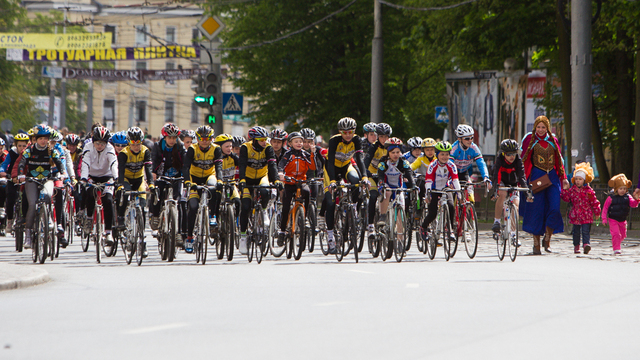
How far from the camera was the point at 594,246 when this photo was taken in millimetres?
16312

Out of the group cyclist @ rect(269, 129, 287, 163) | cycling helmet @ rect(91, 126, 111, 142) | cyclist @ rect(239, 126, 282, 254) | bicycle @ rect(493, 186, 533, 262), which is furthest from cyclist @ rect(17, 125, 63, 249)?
bicycle @ rect(493, 186, 533, 262)

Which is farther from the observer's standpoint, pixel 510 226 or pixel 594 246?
pixel 594 246

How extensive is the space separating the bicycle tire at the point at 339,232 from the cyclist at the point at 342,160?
77 mm

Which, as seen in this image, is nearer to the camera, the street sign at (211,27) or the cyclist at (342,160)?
the cyclist at (342,160)

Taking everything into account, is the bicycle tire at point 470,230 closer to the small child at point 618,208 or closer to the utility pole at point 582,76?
the small child at point 618,208

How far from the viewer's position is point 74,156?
682 inches

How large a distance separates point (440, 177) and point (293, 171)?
1.96 meters

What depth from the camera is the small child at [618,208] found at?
47.9 ft

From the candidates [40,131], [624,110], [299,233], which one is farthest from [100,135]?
[624,110]

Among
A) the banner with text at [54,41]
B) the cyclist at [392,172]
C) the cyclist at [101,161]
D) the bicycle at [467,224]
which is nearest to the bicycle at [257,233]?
the cyclist at [392,172]

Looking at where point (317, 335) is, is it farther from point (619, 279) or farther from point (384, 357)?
point (619, 279)

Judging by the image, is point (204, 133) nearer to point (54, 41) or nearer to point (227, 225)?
point (227, 225)

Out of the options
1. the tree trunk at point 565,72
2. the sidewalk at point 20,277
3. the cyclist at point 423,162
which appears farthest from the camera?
the tree trunk at point 565,72

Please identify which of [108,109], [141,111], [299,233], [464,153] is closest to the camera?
[299,233]
